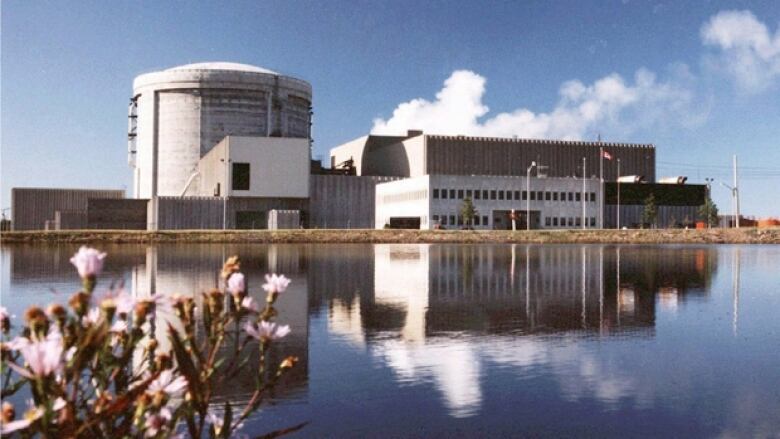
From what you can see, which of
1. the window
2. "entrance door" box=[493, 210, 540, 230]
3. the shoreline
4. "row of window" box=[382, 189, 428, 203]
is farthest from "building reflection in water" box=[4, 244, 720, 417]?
"entrance door" box=[493, 210, 540, 230]

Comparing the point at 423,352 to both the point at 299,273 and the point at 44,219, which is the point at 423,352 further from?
the point at 44,219

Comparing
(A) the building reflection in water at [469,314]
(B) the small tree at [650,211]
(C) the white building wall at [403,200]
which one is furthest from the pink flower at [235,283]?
(B) the small tree at [650,211]

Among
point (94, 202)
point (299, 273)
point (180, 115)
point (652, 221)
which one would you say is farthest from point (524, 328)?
point (180, 115)

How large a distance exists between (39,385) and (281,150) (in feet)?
392

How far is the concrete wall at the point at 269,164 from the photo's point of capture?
117m

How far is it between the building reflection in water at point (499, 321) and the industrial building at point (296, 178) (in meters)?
84.0

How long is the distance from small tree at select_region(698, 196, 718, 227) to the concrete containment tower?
246 feet

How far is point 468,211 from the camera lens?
117 m

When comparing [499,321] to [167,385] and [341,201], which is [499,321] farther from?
[341,201]

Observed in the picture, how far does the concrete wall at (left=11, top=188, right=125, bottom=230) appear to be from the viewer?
14450 centimetres

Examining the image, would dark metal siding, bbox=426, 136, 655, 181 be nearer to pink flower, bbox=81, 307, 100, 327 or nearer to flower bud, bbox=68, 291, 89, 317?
pink flower, bbox=81, 307, 100, 327

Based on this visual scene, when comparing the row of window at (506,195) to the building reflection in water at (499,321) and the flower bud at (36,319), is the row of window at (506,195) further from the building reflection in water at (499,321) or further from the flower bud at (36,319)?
the flower bud at (36,319)

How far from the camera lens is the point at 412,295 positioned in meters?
24.8

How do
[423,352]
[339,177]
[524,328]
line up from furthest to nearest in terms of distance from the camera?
[339,177]
[524,328]
[423,352]
